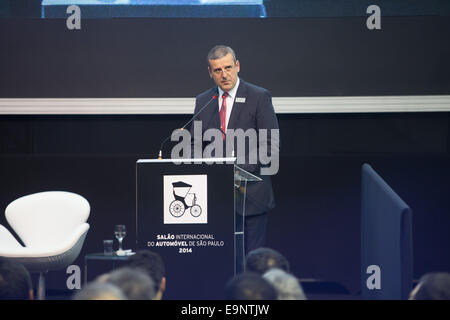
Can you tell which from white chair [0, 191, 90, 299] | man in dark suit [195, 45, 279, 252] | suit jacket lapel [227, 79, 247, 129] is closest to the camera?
man in dark suit [195, 45, 279, 252]

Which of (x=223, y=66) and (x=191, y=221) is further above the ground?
(x=223, y=66)

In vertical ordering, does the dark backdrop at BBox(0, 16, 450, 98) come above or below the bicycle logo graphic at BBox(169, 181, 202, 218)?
above

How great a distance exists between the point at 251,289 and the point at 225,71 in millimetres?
2212

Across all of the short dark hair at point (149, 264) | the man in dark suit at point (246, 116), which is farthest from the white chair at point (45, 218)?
the short dark hair at point (149, 264)

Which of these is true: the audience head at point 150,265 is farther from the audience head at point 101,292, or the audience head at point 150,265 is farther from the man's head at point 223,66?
the man's head at point 223,66

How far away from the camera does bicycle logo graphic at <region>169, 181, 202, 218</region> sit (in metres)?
3.53

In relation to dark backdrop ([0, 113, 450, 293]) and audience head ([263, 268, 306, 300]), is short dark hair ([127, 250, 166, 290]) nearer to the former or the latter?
audience head ([263, 268, 306, 300])

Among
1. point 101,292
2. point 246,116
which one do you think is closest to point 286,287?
point 101,292

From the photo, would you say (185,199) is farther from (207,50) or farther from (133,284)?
(207,50)

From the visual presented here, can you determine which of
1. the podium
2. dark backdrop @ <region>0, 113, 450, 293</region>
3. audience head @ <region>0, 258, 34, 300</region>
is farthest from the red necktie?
audience head @ <region>0, 258, 34, 300</region>

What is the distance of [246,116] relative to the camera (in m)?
4.24

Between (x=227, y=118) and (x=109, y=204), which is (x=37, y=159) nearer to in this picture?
(x=109, y=204)
